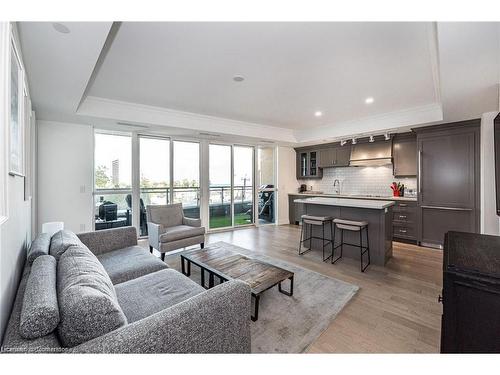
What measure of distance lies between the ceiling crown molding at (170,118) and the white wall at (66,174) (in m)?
0.91

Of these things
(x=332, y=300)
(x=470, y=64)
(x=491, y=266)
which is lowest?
(x=332, y=300)

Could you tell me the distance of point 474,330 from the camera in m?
1.08

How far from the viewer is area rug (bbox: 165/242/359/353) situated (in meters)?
1.78

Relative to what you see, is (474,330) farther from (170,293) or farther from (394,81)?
(394,81)

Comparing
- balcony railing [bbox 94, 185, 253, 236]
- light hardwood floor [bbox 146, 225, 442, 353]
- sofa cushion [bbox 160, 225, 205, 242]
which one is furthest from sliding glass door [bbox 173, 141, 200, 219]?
light hardwood floor [bbox 146, 225, 442, 353]

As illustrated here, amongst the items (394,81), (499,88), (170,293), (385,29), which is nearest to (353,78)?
(394,81)

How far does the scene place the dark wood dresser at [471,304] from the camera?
1036mm

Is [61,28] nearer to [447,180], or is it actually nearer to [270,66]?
[270,66]

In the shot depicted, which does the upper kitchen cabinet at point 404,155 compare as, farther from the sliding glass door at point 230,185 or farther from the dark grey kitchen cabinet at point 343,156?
the sliding glass door at point 230,185

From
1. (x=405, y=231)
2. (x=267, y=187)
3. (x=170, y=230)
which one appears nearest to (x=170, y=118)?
(x=170, y=230)

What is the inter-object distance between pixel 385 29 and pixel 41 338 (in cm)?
292

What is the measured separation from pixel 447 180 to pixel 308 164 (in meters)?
3.31

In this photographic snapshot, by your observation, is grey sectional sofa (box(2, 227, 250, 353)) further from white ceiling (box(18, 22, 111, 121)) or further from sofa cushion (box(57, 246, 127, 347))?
white ceiling (box(18, 22, 111, 121))

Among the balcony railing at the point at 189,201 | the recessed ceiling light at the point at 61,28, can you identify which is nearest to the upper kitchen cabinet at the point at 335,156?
the balcony railing at the point at 189,201
